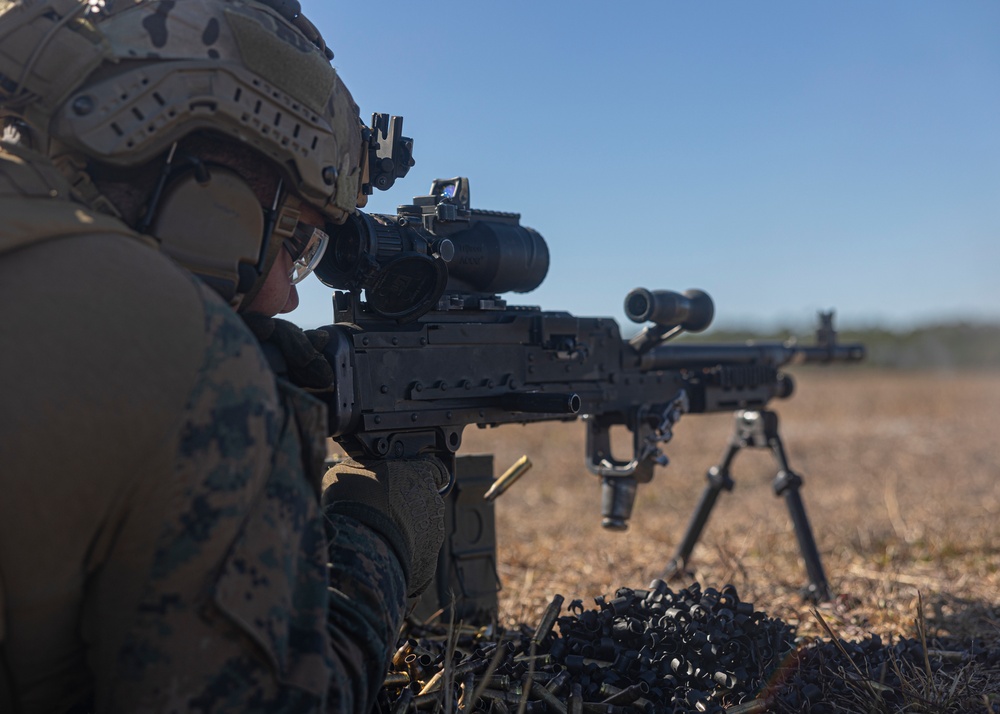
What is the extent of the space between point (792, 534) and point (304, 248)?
18.9 feet

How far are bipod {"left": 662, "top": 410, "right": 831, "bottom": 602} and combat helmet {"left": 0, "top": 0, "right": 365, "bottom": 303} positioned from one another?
408 cm

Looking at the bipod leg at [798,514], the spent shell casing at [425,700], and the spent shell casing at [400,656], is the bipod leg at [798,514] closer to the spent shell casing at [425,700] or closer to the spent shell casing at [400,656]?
the spent shell casing at [400,656]

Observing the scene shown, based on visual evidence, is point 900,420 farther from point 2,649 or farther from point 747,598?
point 2,649

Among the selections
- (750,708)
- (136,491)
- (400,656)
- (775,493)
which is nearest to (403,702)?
(400,656)

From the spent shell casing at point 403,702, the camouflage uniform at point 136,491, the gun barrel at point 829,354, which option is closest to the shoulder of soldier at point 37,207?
the camouflage uniform at point 136,491

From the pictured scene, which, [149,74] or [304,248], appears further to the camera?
[304,248]

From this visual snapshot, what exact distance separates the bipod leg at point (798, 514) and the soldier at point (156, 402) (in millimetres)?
3671

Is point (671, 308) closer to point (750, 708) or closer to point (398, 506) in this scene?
point (750, 708)

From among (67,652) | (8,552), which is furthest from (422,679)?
(8,552)

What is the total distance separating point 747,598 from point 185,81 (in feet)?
14.1

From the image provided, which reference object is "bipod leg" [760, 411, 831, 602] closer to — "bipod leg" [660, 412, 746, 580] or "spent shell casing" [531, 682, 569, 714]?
"bipod leg" [660, 412, 746, 580]

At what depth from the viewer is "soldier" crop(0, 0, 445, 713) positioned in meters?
1.86

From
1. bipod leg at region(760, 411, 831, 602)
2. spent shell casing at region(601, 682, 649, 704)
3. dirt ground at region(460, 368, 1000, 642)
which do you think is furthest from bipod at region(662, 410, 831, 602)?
spent shell casing at region(601, 682, 649, 704)

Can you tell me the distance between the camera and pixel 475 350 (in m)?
4.18
